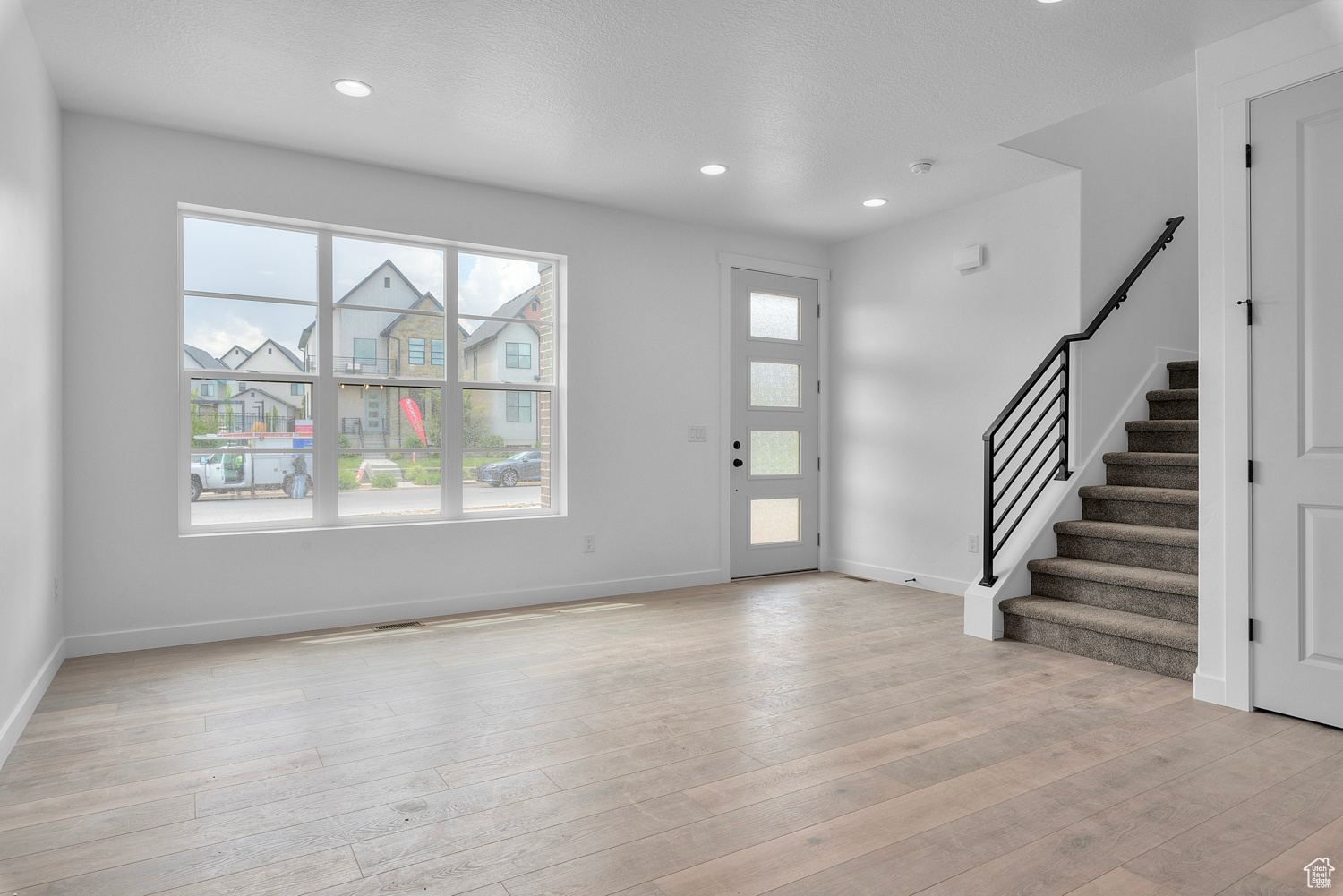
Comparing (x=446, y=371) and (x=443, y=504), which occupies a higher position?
(x=446, y=371)

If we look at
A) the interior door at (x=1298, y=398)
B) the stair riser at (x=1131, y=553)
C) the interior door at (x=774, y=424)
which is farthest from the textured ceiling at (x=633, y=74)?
the stair riser at (x=1131, y=553)

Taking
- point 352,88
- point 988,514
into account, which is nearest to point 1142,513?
point 988,514

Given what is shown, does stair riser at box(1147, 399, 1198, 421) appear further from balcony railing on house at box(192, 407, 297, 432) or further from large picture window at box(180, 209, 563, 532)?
balcony railing on house at box(192, 407, 297, 432)

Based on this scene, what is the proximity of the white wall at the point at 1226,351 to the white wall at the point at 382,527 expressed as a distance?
10.5 ft

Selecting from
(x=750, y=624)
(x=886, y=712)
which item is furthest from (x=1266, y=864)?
(x=750, y=624)

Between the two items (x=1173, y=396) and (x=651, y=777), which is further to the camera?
(x=1173, y=396)

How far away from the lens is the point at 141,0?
2787mm

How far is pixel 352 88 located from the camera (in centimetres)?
342

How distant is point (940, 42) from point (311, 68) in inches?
104

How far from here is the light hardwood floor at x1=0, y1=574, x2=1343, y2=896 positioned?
1.89 metres

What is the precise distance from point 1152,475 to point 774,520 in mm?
2630

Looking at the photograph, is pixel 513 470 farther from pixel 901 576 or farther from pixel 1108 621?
pixel 1108 621

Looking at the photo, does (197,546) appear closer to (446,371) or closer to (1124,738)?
(446,371)

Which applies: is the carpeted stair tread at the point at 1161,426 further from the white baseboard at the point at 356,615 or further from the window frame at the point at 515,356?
the window frame at the point at 515,356
